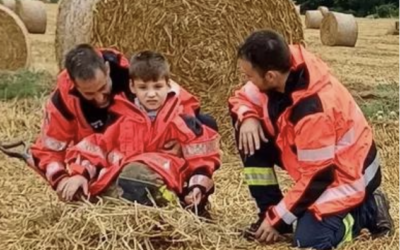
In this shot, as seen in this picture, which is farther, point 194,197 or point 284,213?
point 194,197

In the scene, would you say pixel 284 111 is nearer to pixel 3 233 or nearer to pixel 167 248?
pixel 167 248

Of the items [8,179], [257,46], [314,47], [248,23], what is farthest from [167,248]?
[314,47]

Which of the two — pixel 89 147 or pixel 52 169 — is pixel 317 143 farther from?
pixel 52 169

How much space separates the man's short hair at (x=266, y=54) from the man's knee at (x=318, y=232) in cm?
63

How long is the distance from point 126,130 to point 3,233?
72 centimetres

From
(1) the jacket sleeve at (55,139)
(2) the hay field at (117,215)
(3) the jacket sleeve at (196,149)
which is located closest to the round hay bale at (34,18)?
(2) the hay field at (117,215)

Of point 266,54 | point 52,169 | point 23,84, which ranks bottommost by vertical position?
point 23,84

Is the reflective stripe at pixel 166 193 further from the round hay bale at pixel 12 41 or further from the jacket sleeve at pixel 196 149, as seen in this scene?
the round hay bale at pixel 12 41

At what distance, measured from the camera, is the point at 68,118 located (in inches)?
203

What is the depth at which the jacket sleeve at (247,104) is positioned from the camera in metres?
5.04

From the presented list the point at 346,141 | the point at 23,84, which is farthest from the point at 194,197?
the point at 23,84

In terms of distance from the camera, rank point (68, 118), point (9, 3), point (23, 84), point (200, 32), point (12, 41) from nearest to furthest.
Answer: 1. point (68, 118)
2. point (200, 32)
3. point (23, 84)
4. point (12, 41)
5. point (9, 3)

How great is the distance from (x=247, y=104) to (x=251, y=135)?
0.19 meters

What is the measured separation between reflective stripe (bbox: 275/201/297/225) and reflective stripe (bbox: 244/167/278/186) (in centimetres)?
21
